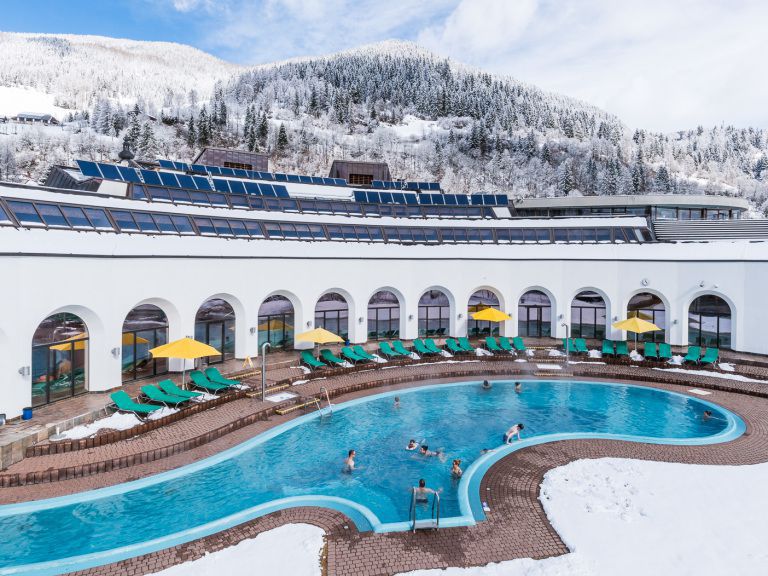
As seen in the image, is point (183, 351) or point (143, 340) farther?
point (143, 340)

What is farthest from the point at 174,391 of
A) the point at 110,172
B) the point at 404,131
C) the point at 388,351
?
the point at 404,131

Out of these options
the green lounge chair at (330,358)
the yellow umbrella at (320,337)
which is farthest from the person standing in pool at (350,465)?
the green lounge chair at (330,358)

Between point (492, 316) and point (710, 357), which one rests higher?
point (492, 316)

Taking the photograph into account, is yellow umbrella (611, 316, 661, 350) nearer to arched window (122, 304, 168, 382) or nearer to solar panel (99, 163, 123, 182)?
arched window (122, 304, 168, 382)

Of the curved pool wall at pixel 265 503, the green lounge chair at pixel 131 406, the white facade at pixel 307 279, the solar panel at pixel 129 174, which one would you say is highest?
the solar panel at pixel 129 174

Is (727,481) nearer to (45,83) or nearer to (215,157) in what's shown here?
(215,157)

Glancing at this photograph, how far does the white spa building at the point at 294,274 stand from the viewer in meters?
14.1

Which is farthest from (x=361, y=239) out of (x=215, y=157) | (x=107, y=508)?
(x=215, y=157)

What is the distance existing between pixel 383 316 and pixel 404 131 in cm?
12201

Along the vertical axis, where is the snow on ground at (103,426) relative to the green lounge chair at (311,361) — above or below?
below

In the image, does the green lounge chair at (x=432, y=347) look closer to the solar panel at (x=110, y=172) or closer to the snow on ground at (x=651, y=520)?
the snow on ground at (x=651, y=520)

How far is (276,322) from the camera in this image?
72.1 feet

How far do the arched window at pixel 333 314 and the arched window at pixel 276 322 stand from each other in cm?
154

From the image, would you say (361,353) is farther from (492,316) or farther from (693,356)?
(693,356)
